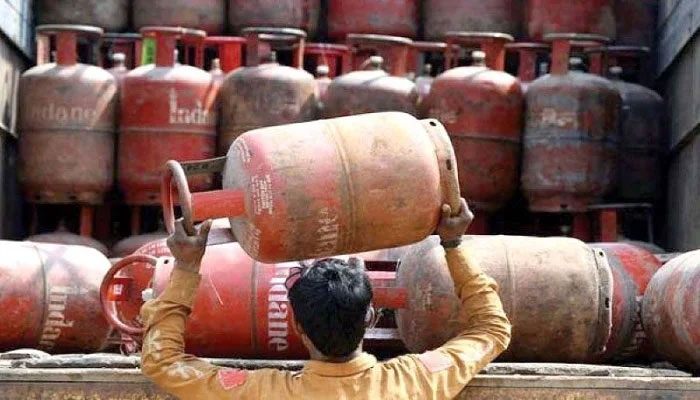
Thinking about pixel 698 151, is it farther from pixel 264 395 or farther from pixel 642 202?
pixel 264 395

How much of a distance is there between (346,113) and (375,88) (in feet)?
0.72

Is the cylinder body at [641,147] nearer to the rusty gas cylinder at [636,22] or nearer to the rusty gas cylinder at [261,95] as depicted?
the rusty gas cylinder at [636,22]

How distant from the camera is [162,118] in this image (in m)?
8.26

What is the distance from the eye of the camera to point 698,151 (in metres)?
7.42

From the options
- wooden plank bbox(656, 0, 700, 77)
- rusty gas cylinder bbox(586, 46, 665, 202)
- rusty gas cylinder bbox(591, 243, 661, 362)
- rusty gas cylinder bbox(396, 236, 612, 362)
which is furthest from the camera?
rusty gas cylinder bbox(586, 46, 665, 202)

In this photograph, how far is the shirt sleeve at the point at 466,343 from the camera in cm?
353

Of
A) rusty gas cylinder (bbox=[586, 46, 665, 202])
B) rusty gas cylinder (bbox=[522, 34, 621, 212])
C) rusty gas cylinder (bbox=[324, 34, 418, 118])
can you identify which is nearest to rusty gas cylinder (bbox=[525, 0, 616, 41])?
rusty gas cylinder (bbox=[586, 46, 665, 202])

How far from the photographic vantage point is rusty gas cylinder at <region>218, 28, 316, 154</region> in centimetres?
812

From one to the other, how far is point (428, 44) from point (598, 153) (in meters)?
1.24

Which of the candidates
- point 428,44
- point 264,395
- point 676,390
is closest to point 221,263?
point 264,395

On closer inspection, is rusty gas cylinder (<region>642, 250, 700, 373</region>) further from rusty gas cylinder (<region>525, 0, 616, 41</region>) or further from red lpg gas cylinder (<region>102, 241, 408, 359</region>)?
rusty gas cylinder (<region>525, 0, 616, 41</region>)

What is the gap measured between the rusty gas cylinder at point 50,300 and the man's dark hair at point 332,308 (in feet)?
6.17

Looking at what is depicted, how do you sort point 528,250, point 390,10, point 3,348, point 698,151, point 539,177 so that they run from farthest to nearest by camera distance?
point 390,10, point 539,177, point 698,151, point 3,348, point 528,250

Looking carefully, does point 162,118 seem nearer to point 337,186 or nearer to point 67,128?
point 67,128
